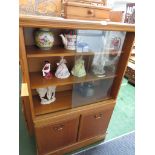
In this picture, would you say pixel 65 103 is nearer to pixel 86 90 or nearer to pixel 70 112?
pixel 70 112

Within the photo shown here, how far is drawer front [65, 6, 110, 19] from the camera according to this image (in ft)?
3.19

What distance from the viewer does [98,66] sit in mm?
1464

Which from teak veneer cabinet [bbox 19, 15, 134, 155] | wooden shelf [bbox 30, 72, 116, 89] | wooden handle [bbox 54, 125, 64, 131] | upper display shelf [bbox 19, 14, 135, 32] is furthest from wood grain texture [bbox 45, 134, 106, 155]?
upper display shelf [bbox 19, 14, 135, 32]

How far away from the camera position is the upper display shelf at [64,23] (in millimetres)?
823

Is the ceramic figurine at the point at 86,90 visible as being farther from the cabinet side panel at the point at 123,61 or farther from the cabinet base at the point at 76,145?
the cabinet base at the point at 76,145

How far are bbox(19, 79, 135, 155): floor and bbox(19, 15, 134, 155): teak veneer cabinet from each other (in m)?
0.12

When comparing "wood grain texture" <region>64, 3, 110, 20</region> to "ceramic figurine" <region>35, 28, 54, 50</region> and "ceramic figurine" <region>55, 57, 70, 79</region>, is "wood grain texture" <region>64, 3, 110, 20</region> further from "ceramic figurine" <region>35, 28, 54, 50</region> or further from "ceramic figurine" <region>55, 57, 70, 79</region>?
"ceramic figurine" <region>55, 57, 70, 79</region>

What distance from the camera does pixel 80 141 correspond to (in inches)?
63.0

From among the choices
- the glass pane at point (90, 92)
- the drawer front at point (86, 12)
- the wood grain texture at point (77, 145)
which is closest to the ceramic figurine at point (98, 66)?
the glass pane at point (90, 92)
